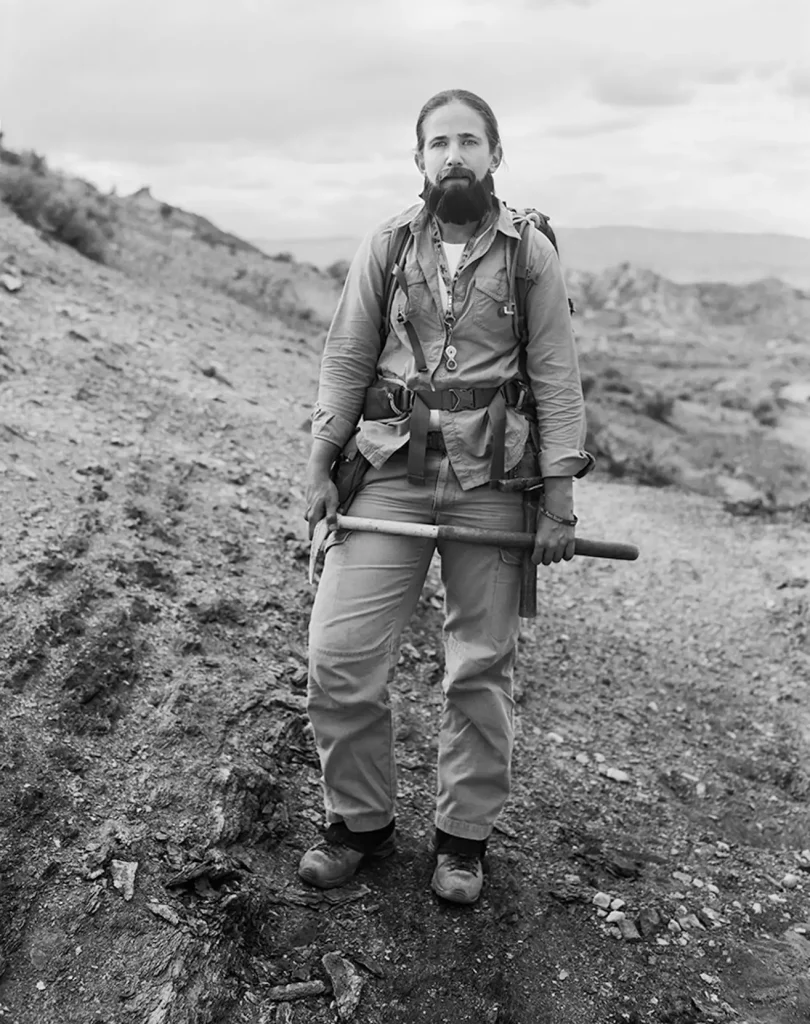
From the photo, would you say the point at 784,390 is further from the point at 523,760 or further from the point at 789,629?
the point at 523,760

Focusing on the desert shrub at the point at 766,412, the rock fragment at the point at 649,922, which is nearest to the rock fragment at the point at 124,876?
the rock fragment at the point at 649,922

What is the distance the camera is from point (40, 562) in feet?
15.1

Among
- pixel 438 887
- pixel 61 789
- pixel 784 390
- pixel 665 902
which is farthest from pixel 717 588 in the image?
pixel 784 390

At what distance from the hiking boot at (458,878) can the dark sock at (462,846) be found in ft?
0.04

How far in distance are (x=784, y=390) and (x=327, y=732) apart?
21.8 m

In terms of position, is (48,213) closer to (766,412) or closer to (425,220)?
(425,220)

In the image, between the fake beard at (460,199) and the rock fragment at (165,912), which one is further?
the fake beard at (460,199)

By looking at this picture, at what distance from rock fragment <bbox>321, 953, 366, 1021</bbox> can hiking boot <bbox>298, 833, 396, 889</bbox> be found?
316 mm

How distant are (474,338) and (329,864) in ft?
5.97

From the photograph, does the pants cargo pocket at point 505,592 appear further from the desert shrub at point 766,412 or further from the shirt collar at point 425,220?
the desert shrub at point 766,412

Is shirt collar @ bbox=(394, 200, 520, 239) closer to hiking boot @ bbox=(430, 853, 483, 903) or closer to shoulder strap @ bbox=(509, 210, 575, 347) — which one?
shoulder strap @ bbox=(509, 210, 575, 347)

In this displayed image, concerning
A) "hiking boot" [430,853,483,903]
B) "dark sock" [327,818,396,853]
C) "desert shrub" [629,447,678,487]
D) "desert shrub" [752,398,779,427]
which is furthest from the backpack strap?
"desert shrub" [752,398,779,427]

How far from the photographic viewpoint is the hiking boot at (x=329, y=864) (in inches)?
140

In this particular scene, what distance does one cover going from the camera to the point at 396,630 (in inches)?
134
